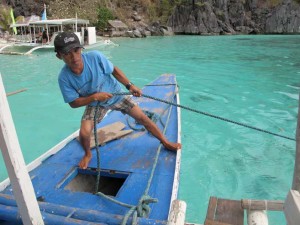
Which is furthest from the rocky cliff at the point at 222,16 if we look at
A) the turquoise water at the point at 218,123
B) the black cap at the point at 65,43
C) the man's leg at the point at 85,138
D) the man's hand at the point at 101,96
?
the black cap at the point at 65,43

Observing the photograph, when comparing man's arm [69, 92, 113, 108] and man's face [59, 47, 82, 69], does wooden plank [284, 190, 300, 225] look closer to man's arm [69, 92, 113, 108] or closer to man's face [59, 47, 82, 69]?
man's arm [69, 92, 113, 108]

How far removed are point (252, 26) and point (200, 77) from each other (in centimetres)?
3681

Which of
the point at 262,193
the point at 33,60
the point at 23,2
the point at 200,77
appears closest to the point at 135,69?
the point at 200,77

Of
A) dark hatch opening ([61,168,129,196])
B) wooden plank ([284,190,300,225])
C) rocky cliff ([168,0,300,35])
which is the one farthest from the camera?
rocky cliff ([168,0,300,35])

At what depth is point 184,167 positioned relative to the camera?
5.31 meters

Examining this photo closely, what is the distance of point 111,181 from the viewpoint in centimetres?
385

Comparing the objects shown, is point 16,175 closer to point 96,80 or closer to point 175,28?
point 96,80

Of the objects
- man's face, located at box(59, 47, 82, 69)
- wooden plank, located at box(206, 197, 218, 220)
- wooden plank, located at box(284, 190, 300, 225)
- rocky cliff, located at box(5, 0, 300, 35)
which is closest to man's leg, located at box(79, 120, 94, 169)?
man's face, located at box(59, 47, 82, 69)

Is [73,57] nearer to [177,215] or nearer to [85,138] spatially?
[85,138]

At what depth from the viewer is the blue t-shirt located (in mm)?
3420

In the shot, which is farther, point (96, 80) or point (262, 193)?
point (262, 193)

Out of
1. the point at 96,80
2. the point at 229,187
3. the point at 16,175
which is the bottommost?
the point at 229,187

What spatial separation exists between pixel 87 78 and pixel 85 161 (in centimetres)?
105

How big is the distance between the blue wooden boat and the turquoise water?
115 cm
